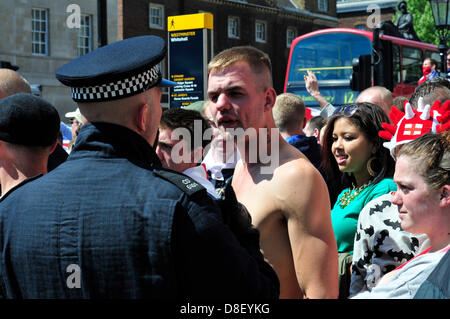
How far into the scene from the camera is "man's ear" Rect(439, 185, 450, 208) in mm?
2506

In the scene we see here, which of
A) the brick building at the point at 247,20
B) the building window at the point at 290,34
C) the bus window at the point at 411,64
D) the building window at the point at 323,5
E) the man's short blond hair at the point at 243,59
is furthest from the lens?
the building window at the point at 323,5

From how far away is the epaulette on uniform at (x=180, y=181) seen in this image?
6.29 feet

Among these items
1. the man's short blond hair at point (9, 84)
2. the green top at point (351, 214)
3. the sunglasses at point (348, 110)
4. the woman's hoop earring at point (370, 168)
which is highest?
the man's short blond hair at point (9, 84)

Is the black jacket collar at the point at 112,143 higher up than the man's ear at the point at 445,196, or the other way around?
the black jacket collar at the point at 112,143

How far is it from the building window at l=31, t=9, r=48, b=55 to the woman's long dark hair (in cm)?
2587

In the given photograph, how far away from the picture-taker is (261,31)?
42.4 meters

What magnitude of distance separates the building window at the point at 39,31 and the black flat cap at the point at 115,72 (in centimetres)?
2740

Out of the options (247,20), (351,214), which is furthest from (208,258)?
(247,20)

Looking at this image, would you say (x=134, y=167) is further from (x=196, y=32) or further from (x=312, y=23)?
(x=312, y=23)

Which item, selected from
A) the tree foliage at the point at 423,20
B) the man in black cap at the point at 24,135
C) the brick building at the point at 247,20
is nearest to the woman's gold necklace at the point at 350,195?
the man in black cap at the point at 24,135

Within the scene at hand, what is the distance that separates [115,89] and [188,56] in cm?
1114

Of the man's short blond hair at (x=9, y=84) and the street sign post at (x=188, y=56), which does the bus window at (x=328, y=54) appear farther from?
the man's short blond hair at (x=9, y=84)

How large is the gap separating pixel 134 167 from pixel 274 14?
41.8 m
